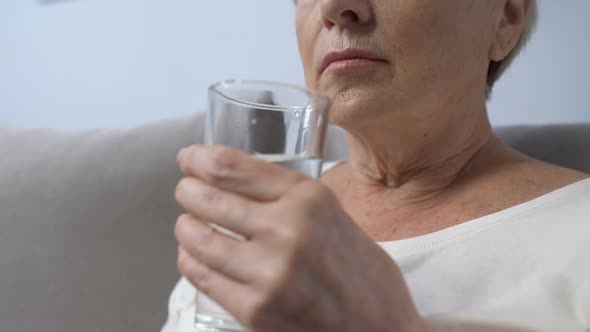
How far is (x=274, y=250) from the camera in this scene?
0.38 meters

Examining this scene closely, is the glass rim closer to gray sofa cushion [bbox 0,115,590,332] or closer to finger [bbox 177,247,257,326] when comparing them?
finger [bbox 177,247,257,326]

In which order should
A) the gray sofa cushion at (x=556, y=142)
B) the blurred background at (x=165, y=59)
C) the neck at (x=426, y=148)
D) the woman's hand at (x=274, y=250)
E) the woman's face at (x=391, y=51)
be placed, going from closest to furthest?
the woman's hand at (x=274, y=250) < the woman's face at (x=391, y=51) < the neck at (x=426, y=148) < the gray sofa cushion at (x=556, y=142) < the blurred background at (x=165, y=59)

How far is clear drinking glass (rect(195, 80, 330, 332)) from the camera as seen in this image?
0.49 m

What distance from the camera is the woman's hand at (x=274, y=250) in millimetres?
378

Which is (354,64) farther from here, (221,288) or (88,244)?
(88,244)

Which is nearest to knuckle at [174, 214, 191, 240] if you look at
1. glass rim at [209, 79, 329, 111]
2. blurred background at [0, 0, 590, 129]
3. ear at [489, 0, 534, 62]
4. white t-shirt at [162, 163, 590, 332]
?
glass rim at [209, 79, 329, 111]

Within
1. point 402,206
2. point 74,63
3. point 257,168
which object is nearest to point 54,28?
point 74,63

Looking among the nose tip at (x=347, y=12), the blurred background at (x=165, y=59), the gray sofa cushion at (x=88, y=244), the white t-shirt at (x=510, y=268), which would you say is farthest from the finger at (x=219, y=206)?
the blurred background at (x=165, y=59)

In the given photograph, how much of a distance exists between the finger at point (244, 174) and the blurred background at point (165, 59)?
0.91 m

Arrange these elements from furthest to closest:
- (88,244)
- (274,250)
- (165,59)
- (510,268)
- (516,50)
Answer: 1. (165,59)
2. (88,244)
3. (516,50)
4. (510,268)
5. (274,250)

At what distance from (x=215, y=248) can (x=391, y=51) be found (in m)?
0.42

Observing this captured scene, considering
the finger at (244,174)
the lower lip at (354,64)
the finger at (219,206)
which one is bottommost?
the finger at (219,206)

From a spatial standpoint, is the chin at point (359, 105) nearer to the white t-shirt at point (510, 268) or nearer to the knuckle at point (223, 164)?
the white t-shirt at point (510, 268)

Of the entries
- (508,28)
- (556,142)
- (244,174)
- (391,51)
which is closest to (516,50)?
(508,28)
